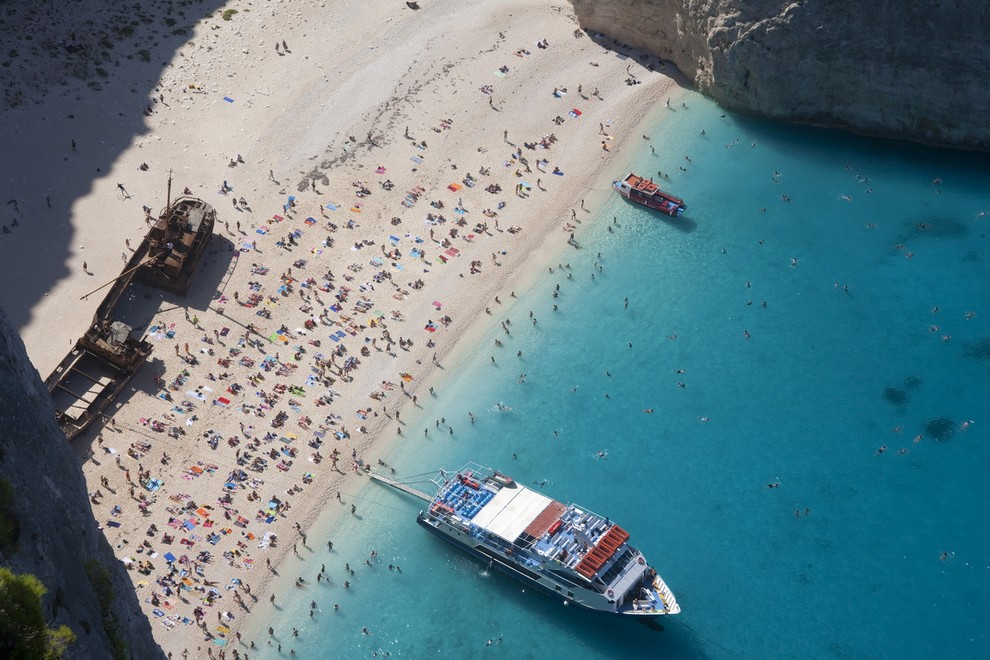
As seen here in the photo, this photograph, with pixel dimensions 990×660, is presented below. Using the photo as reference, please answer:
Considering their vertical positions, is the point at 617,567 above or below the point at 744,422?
above

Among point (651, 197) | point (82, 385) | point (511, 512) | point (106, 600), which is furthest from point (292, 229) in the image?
point (106, 600)

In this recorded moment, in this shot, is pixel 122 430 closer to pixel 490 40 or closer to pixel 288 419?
pixel 288 419

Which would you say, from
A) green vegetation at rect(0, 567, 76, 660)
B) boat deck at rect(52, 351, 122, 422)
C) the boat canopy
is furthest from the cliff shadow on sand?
green vegetation at rect(0, 567, 76, 660)

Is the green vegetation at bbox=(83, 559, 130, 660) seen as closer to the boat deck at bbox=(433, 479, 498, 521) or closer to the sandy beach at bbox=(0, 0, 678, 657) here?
the sandy beach at bbox=(0, 0, 678, 657)

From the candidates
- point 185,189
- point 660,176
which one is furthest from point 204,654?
point 660,176

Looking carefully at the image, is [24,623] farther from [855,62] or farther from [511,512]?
[855,62]
